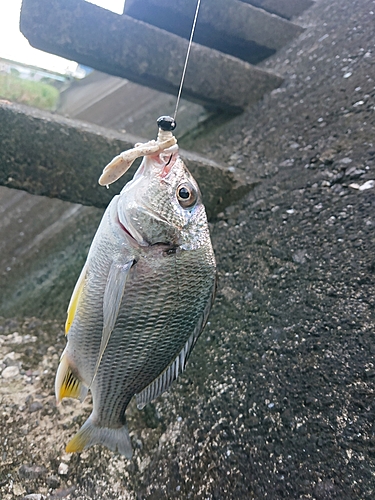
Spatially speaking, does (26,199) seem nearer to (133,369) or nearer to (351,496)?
(133,369)

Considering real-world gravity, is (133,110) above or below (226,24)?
below

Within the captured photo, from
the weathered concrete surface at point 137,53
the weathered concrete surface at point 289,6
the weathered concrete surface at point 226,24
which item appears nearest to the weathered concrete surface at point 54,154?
the weathered concrete surface at point 137,53

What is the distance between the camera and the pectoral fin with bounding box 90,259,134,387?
1059 millimetres

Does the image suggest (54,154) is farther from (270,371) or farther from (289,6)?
(289,6)

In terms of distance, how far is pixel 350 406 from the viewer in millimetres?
1213

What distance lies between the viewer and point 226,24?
3.03 metres

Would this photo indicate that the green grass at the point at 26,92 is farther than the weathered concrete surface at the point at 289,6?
No

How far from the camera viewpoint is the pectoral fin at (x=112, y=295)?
3.47ft

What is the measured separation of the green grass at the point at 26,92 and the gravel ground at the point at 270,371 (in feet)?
5.85

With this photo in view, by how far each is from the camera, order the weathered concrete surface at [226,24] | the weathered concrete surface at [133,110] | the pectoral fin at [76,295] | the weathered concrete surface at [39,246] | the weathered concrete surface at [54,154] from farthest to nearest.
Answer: the weathered concrete surface at [133,110] < the weathered concrete surface at [226,24] < the weathered concrete surface at [39,246] < the weathered concrete surface at [54,154] < the pectoral fin at [76,295]

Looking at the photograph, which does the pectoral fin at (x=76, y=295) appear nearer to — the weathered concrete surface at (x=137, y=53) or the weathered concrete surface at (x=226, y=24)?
the weathered concrete surface at (x=137, y=53)

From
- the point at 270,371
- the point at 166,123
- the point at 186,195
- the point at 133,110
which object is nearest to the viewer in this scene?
the point at 166,123

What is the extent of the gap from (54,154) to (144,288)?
1.08m

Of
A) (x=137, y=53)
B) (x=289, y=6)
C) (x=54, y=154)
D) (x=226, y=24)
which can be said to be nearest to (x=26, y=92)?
(x=137, y=53)
